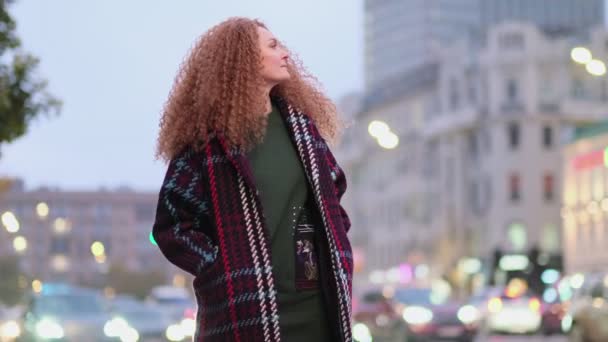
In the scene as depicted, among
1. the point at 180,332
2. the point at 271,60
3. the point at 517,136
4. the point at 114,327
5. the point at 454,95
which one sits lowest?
the point at 271,60

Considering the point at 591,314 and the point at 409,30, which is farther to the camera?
the point at 409,30

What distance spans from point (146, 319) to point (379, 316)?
978 cm

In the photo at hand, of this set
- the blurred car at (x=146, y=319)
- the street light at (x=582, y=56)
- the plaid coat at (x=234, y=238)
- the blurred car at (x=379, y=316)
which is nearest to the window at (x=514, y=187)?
the blurred car at (x=379, y=316)

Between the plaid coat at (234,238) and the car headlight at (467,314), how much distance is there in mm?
29912

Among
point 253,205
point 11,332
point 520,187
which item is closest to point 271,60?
point 253,205

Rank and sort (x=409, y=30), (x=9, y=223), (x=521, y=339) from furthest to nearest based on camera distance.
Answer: (x=409, y=30)
(x=521, y=339)
(x=9, y=223)

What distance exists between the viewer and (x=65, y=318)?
24094 millimetres

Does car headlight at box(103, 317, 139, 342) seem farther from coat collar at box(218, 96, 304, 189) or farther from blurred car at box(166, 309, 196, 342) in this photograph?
Result: coat collar at box(218, 96, 304, 189)

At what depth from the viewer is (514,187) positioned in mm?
94688

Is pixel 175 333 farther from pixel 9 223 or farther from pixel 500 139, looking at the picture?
Result: pixel 500 139

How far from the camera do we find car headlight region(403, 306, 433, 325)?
114 feet

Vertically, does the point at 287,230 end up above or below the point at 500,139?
below

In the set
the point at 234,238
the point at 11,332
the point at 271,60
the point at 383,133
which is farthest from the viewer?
the point at 11,332

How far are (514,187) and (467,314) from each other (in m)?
60.5
